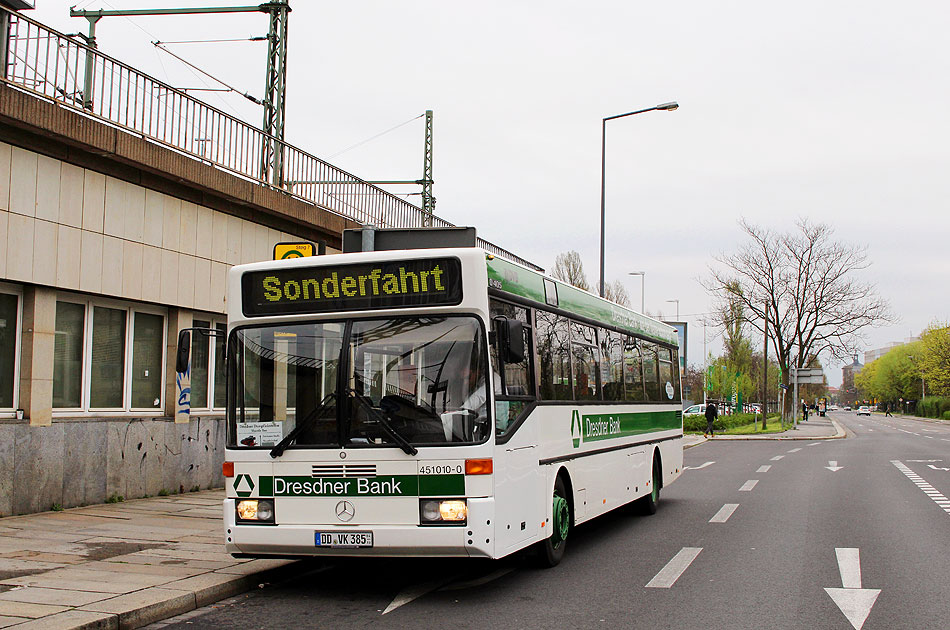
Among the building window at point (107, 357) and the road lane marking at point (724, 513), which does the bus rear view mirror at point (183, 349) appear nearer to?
the building window at point (107, 357)

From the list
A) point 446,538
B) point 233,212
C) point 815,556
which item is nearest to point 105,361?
point 233,212

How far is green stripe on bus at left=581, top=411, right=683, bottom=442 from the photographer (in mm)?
11281

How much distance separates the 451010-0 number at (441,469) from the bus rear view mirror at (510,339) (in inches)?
38.6

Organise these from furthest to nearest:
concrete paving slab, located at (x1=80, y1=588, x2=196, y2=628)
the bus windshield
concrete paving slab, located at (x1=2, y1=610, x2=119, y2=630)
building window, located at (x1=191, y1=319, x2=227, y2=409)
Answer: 1. building window, located at (x1=191, y1=319, x2=227, y2=409)
2. the bus windshield
3. concrete paving slab, located at (x1=80, y1=588, x2=196, y2=628)
4. concrete paving slab, located at (x1=2, y1=610, x2=119, y2=630)

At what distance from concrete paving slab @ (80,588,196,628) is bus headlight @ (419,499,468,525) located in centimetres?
192

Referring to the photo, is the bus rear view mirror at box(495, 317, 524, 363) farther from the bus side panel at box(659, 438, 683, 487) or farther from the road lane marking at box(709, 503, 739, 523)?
the bus side panel at box(659, 438, 683, 487)

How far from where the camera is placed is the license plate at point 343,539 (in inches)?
315

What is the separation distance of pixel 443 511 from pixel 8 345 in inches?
285

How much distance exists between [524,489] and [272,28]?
40.2 ft

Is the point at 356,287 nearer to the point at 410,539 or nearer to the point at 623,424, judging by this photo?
the point at 410,539

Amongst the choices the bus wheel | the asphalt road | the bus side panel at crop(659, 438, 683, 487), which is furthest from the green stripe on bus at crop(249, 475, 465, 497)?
the bus side panel at crop(659, 438, 683, 487)

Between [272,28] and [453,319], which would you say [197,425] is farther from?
[453,319]

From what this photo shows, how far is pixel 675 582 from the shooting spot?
9.01 m

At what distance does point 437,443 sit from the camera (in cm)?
800
